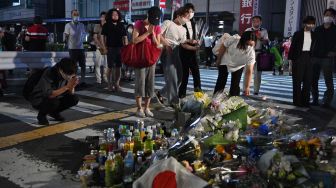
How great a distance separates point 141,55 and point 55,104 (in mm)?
1555

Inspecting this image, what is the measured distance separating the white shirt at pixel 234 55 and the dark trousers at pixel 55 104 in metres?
3.22

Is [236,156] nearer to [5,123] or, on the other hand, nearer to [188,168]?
[188,168]

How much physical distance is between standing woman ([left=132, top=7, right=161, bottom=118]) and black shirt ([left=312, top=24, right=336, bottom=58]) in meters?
3.44

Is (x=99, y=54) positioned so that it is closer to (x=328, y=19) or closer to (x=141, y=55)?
(x=141, y=55)

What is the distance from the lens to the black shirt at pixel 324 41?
24.4 feet

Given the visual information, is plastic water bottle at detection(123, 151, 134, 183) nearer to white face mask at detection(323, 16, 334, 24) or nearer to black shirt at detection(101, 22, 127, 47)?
black shirt at detection(101, 22, 127, 47)

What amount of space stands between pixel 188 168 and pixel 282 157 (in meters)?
0.76

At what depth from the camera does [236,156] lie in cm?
340

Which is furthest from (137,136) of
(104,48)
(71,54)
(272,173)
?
(71,54)

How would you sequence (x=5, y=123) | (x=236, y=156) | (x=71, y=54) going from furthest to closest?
1. (x=71, y=54)
2. (x=5, y=123)
3. (x=236, y=156)

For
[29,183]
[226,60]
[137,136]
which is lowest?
[29,183]

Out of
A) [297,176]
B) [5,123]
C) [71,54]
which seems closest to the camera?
[297,176]

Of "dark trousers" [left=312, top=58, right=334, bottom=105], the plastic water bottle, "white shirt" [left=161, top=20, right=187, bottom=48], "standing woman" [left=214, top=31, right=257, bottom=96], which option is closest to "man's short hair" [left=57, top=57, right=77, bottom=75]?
the plastic water bottle

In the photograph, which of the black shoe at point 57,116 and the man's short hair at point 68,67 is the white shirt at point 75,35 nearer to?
the black shoe at point 57,116
